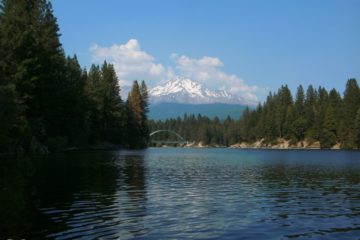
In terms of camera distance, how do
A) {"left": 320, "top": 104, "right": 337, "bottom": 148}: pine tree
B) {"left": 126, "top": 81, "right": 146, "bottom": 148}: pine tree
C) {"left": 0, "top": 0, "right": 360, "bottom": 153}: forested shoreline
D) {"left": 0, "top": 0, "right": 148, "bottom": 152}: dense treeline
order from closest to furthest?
{"left": 0, "top": 0, "right": 148, "bottom": 152}: dense treeline, {"left": 0, "top": 0, "right": 360, "bottom": 153}: forested shoreline, {"left": 126, "top": 81, "right": 146, "bottom": 148}: pine tree, {"left": 320, "top": 104, "right": 337, "bottom": 148}: pine tree

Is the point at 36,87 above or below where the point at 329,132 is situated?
above

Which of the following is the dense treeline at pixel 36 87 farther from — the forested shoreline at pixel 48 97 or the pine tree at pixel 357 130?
the pine tree at pixel 357 130

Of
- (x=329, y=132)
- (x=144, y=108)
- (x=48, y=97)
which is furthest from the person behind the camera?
(x=329, y=132)

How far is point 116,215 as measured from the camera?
62.5 ft

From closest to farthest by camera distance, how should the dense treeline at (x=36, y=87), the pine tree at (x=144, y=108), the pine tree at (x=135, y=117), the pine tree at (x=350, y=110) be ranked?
the dense treeline at (x=36, y=87)
the pine tree at (x=135, y=117)
the pine tree at (x=144, y=108)
the pine tree at (x=350, y=110)

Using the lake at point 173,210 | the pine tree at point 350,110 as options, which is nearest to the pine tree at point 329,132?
the pine tree at point 350,110

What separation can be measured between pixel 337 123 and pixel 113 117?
298 feet

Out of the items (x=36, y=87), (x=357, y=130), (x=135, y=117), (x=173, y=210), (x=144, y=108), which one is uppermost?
(x=144, y=108)

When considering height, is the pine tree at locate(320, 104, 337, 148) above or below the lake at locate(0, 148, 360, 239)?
above

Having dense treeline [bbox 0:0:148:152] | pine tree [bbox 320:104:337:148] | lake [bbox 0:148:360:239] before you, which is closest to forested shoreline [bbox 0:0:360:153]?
dense treeline [bbox 0:0:148:152]

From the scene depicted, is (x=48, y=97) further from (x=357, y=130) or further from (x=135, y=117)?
(x=357, y=130)

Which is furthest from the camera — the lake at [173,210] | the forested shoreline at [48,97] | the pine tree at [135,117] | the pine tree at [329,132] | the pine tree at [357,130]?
the pine tree at [329,132]

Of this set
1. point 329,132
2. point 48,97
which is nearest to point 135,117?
point 48,97

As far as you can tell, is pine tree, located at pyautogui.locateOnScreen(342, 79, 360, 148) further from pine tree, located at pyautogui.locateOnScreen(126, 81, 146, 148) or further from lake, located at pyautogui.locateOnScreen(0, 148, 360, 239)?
lake, located at pyautogui.locateOnScreen(0, 148, 360, 239)
